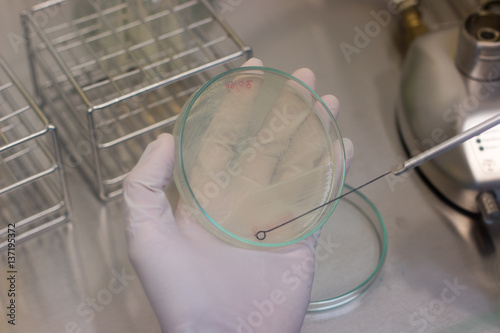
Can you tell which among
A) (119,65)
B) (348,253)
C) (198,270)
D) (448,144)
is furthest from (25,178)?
(448,144)

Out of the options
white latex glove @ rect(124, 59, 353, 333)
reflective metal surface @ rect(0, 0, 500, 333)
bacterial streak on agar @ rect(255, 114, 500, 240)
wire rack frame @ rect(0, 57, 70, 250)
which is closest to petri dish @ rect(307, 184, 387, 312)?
reflective metal surface @ rect(0, 0, 500, 333)

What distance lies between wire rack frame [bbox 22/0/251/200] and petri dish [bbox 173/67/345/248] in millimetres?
262

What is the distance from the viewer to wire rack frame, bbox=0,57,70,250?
47.7 inches

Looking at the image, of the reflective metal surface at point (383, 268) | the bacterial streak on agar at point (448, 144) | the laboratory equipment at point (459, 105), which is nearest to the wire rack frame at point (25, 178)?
the reflective metal surface at point (383, 268)

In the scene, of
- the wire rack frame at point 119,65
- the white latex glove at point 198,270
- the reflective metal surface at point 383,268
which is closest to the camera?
the white latex glove at point 198,270

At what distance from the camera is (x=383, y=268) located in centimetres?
121

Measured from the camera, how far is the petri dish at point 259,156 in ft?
3.20

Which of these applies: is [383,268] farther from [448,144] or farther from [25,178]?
[25,178]

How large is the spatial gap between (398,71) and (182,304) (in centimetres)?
81

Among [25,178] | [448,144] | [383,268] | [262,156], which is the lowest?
[383,268]

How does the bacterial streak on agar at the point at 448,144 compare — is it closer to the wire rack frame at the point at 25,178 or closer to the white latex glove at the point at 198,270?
the white latex glove at the point at 198,270

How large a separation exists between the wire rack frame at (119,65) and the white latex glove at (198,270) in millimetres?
304

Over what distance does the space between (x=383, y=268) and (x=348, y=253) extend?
0.07 meters

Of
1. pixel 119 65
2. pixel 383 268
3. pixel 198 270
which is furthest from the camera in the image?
pixel 119 65
